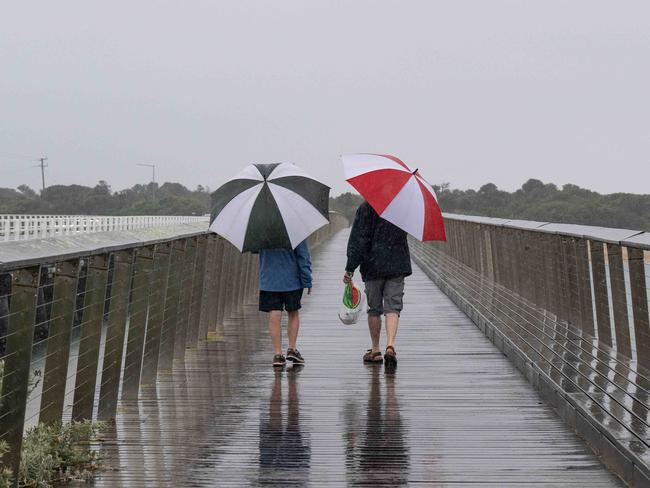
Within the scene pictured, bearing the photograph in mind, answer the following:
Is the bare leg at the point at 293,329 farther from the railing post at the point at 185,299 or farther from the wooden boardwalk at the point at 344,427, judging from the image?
the railing post at the point at 185,299

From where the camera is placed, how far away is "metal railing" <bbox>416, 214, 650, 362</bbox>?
7.74 metres

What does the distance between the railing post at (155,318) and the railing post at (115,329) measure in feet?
3.67

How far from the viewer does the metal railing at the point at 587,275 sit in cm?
774

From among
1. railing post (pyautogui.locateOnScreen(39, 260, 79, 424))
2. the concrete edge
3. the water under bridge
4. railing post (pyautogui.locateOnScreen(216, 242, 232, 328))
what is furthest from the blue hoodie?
railing post (pyautogui.locateOnScreen(39, 260, 79, 424))

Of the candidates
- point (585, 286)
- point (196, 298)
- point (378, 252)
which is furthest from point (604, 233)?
point (196, 298)

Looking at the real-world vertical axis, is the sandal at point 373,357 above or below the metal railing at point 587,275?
below

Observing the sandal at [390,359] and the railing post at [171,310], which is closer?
the railing post at [171,310]

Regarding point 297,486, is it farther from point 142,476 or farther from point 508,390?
point 508,390

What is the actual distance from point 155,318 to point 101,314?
2.04m

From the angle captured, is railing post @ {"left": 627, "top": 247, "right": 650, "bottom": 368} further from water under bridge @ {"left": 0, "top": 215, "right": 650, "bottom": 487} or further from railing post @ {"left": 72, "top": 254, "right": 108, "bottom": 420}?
railing post @ {"left": 72, "top": 254, "right": 108, "bottom": 420}

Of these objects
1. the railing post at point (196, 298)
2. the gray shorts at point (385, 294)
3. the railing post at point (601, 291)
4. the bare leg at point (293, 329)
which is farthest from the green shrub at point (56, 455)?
the railing post at point (196, 298)

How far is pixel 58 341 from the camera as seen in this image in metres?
6.11

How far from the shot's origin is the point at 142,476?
5.78 metres

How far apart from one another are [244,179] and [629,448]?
4.67m
